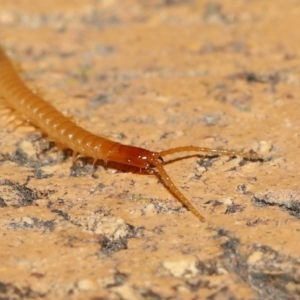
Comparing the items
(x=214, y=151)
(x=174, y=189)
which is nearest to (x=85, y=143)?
(x=174, y=189)

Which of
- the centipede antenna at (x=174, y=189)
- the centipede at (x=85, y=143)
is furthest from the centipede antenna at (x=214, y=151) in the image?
the centipede antenna at (x=174, y=189)

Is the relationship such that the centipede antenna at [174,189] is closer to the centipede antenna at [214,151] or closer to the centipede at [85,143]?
the centipede at [85,143]

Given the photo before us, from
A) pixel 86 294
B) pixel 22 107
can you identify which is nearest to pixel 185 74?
pixel 22 107

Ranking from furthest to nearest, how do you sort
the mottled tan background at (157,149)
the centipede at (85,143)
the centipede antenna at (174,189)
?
the centipede at (85,143)
the centipede antenna at (174,189)
the mottled tan background at (157,149)

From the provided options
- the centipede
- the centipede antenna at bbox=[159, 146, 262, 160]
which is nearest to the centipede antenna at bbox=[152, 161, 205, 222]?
the centipede

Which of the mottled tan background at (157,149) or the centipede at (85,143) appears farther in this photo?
the centipede at (85,143)

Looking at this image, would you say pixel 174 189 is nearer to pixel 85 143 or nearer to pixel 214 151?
pixel 214 151
